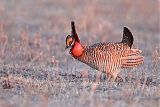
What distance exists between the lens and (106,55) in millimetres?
8602

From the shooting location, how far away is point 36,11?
62.9 ft

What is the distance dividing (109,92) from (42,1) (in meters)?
13.5

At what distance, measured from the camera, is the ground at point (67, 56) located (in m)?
7.62

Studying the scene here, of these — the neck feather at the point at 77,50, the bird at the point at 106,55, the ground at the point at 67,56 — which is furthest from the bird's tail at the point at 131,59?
the neck feather at the point at 77,50

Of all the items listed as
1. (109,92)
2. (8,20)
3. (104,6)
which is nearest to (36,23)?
(8,20)

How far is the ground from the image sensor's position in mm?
7621

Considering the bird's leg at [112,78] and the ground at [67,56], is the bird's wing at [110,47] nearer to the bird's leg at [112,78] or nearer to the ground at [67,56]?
the bird's leg at [112,78]

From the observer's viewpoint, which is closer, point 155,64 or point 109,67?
point 109,67

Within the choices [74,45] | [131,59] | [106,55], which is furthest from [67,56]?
[106,55]

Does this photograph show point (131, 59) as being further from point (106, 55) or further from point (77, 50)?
point (77, 50)

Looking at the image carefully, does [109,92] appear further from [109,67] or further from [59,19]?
[59,19]

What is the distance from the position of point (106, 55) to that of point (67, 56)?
11.0ft

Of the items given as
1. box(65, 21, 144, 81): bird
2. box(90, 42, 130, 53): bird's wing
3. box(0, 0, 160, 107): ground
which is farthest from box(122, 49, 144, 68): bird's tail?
box(0, 0, 160, 107): ground

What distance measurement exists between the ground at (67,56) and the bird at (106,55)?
22 centimetres
